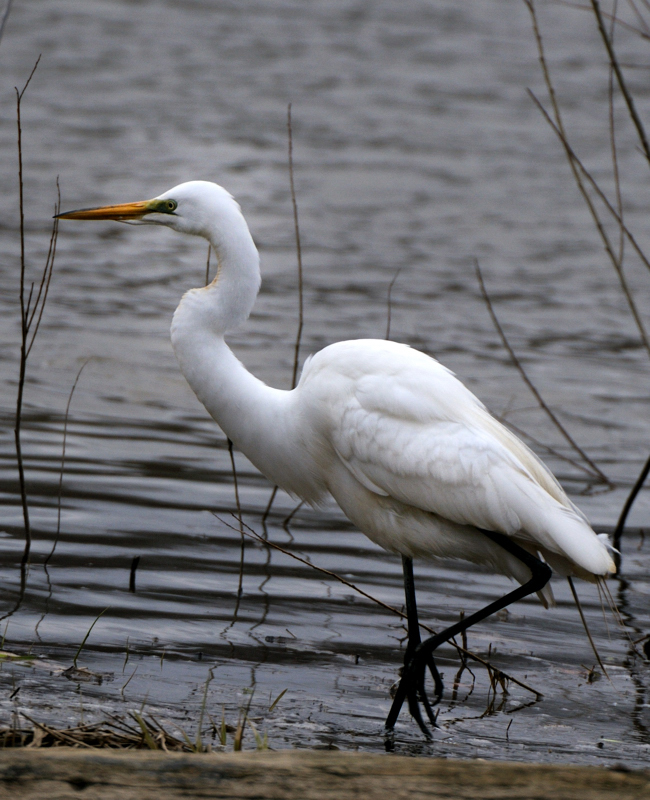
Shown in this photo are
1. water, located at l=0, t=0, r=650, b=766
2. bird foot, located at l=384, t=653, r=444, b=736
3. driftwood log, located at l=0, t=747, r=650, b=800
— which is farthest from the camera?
water, located at l=0, t=0, r=650, b=766

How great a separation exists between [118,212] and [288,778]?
2.28m

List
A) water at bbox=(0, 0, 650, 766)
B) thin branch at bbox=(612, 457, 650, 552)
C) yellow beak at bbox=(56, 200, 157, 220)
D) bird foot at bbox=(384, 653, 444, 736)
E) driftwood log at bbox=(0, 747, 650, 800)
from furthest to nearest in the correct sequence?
thin branch at bbox=(612, 457, 650, 552) → water at bbox=(0, 0, 650, 766) → yellow beak at bbox=(56, 200, 157, 220) → bird foot at bbox=(384, 653, 444, 736) → driftwood log at bbox=(0, 747, 650, 800)

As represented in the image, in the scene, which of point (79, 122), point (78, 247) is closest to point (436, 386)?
point (78, 247)

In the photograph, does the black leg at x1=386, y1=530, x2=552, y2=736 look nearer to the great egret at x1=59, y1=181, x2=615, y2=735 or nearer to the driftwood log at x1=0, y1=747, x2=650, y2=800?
the great egret at x1=59, y1=181, x2=615, y2=735

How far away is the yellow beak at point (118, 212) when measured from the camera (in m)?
4.00

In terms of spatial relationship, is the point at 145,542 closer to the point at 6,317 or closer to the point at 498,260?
the point at 6,317

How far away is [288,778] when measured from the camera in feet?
7.52

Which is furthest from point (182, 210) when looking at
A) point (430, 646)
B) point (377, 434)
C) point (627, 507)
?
point (627, 507)

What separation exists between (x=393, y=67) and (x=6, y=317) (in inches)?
560

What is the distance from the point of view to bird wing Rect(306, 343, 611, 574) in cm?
380

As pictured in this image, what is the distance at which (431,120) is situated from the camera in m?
19.4

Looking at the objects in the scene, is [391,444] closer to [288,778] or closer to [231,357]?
[231,357]

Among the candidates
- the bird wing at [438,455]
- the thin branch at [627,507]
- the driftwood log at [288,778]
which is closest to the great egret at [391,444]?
the bird wing at [438,455]

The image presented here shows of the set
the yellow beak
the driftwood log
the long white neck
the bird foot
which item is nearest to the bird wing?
the long white neck
